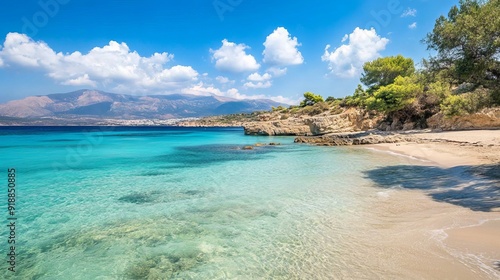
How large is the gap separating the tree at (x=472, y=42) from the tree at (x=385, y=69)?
153 ft

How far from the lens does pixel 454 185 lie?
12141mm

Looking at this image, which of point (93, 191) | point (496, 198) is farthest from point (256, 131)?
point (496, 198)

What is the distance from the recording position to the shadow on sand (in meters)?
9.71

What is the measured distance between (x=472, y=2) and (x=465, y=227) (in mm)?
11489

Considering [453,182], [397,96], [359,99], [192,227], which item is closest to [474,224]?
[453,182]

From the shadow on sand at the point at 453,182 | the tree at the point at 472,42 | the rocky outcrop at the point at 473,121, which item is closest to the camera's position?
the shadow on sand at the point at 453,182

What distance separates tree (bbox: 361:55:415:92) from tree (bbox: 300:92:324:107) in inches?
1069

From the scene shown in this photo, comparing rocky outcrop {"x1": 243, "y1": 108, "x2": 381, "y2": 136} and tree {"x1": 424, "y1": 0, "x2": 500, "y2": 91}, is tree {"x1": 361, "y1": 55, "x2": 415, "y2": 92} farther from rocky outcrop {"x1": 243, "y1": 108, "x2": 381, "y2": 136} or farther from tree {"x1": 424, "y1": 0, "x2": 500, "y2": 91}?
tree {"x1": 424, "y1": 0, "x2": 500, "y2": 91}

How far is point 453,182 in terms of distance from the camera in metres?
12.7

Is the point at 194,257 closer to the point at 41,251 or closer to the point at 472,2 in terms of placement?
the point at 41,251

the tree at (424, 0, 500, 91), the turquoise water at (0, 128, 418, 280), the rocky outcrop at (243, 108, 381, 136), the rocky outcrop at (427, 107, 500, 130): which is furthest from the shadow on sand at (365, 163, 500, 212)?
the rocky outcrop at (243, 108, 381, 136)

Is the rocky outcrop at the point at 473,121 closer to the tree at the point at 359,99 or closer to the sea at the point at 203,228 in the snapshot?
the tree at the point at 359,99

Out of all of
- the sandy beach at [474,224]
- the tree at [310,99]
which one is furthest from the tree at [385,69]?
the sandy beach at [474,224]

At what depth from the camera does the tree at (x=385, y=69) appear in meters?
55.6
